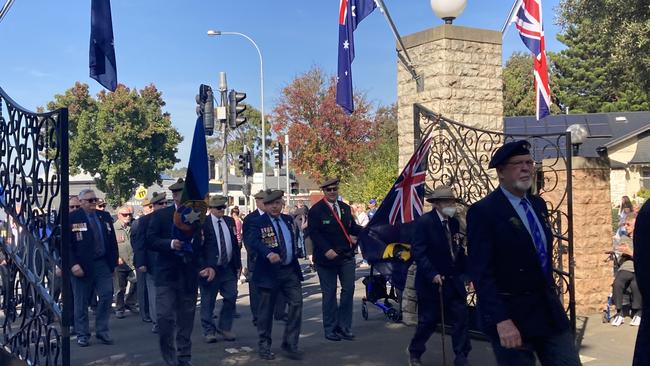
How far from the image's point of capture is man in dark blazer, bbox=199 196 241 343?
8711 millimetres

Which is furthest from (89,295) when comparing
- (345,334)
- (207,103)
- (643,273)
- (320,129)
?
(320,129)

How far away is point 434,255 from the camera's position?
21.9ft

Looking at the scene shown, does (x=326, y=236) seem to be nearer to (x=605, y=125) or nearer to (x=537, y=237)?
(x=537, y=237)

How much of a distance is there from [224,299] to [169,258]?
7.11 feet

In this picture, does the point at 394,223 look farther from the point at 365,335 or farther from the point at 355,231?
the point at 365,335

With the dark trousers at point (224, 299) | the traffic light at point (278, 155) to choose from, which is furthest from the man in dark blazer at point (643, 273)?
the traffic light at point (278, 155)

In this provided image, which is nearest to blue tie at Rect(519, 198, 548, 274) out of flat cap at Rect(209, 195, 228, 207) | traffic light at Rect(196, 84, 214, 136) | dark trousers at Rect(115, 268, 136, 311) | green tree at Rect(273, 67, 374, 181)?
flat cap at Rect(209, 195, 228, 207)

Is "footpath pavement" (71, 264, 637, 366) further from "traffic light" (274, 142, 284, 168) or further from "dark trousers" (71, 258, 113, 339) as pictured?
"traffic light" (274, 142, 284, 168)

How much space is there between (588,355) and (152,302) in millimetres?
5962

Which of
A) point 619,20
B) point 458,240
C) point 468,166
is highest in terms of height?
point 619,20

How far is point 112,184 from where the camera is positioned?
48.0m

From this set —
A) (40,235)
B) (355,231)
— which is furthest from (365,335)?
(40,235)

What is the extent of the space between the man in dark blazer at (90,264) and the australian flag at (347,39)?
3819 millimetres

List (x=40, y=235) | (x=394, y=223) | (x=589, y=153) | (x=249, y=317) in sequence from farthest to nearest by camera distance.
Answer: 1. (x=589, y=153)
2. (x=249, y=317)
3. (x=394, y=223)
4. (x=40, y=235)
